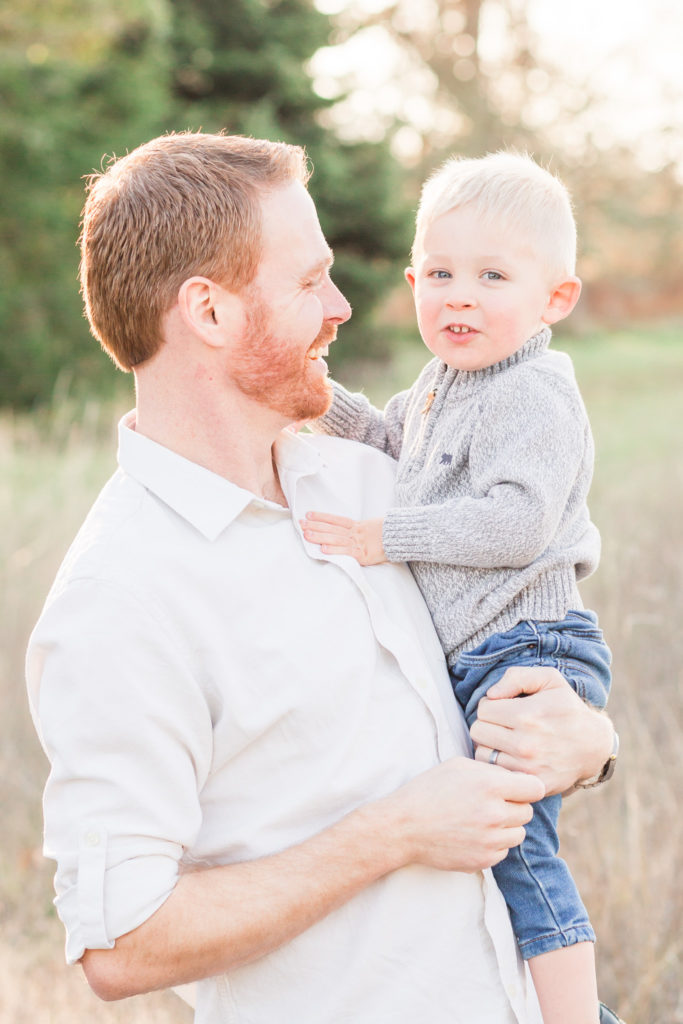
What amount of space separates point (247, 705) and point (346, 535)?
15.6 inches

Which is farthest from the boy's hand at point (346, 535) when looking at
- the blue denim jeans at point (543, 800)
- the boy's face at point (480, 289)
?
the boy's face at point (480, 289)

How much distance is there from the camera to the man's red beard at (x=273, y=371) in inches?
69.0

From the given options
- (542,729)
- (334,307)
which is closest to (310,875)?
(542,729)

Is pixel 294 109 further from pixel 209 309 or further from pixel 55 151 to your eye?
pixel 209 309

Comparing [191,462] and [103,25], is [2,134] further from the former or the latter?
[191,462]

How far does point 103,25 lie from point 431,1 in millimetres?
14625

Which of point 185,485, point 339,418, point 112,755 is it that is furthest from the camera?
point 339,418

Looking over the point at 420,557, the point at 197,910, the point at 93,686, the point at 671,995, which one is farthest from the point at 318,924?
the point at 671,995

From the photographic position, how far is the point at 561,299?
79.6 inches

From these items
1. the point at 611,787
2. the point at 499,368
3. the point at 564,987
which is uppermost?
the point at 499,368

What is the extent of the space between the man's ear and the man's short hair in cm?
2

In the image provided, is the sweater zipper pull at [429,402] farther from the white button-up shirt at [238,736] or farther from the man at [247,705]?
the white button-up shirt at [238,736]

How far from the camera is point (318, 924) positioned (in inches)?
61.6

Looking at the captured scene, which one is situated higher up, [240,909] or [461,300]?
[461,300]
